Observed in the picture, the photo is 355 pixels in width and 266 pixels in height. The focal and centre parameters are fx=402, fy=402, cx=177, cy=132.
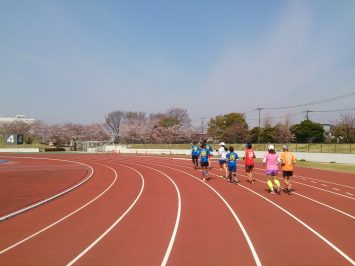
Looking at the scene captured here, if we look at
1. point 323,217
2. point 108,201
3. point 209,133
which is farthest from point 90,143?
point 323,217

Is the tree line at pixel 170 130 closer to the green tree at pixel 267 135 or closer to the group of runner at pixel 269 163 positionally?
the green tree at pixel 267 135

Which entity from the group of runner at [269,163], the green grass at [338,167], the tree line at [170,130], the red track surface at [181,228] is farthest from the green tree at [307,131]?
the red track surface at [181,228]

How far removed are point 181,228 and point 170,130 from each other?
8499 cm

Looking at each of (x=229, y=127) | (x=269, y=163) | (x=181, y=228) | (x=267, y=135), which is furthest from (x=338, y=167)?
(x=229, y=127)

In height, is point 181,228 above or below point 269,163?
below

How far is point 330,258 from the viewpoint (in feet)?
20.8

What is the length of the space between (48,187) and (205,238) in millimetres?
10752

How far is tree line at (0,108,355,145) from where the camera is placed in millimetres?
65938

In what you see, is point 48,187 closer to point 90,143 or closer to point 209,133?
point 90,143

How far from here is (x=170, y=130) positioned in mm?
93562

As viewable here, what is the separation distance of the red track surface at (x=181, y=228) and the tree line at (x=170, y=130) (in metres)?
51.0

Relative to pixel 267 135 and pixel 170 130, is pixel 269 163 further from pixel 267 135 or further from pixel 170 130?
pixel 170 130

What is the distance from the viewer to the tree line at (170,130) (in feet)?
216

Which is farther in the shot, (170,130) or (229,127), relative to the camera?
(170,130)
